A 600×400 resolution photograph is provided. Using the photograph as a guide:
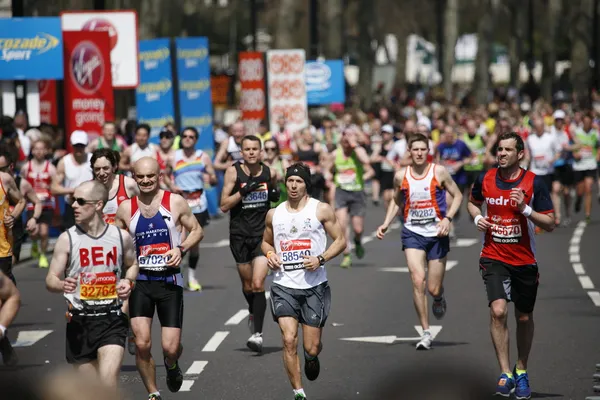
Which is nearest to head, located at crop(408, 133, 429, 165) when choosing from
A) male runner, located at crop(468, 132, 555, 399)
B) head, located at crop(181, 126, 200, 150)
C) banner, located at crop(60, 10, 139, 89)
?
male runner, located at crop(468, 132, 555, 399)

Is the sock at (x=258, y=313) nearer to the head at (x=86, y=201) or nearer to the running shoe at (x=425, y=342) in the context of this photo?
the running shoe at (x=425, y=342)

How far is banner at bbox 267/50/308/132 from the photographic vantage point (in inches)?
1361

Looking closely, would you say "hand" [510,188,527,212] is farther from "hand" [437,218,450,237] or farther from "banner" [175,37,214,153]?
"banner" [175,37,214,153]

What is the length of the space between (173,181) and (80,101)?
661 cm

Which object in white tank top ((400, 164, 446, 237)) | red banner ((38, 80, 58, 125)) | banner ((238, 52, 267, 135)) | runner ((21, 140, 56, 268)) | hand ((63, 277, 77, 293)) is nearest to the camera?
hand ((63, 277, 77, 293))


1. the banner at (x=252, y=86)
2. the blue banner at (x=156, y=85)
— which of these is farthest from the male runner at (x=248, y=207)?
the banner at (x=252, y=86)

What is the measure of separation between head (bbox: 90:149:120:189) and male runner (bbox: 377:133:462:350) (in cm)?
242

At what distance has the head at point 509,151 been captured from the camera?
9.27 metres

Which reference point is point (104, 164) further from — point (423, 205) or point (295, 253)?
point (423, 205)

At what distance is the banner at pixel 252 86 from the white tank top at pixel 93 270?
86.4 ft

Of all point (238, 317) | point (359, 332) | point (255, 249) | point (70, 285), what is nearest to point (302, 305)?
point (70, 285)

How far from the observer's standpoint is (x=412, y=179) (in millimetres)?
11953

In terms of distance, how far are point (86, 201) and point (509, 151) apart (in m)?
3.04

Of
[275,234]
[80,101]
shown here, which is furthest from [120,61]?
[275,234]
